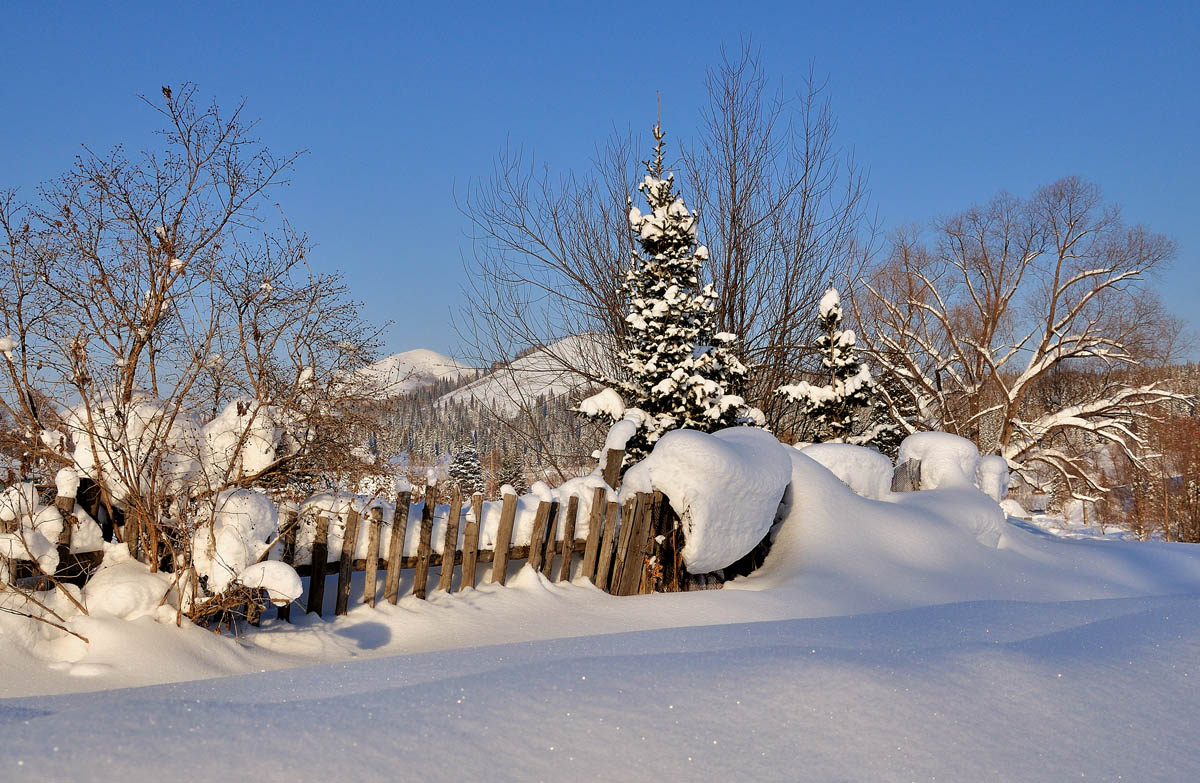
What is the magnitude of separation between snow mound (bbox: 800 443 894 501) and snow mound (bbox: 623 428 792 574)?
1.80 metres

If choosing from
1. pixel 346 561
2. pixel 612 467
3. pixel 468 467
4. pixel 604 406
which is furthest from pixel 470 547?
pixel 468 467

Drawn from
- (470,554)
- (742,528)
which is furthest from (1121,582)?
(470,554)

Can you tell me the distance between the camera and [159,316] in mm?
5188

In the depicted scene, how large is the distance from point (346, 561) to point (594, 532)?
2.14 m

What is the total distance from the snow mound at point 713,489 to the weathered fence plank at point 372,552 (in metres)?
2.44

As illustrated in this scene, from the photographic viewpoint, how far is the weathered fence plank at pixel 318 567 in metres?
5.47

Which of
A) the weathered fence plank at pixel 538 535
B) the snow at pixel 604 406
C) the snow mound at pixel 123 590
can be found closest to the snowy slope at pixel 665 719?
the snow mound at pixel 123 590

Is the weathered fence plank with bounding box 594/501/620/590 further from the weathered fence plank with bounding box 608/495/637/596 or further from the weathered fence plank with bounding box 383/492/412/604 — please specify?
the weathered fence plank with bounding box 383/492/412/604

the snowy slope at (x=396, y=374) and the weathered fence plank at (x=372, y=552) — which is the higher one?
the snowy slope at (x=396, y=374)

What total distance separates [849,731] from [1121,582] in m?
8.26

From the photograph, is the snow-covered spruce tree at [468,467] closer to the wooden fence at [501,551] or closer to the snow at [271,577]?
the wooden fence at [501,551]

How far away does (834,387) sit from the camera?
1348 cm

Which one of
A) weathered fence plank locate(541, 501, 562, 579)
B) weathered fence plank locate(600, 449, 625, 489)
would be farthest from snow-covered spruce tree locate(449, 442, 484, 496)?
weathered fence plank locate(541, 501, 562, 579)

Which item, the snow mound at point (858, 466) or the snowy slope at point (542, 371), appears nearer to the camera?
the snow mound at point (858, 466)
